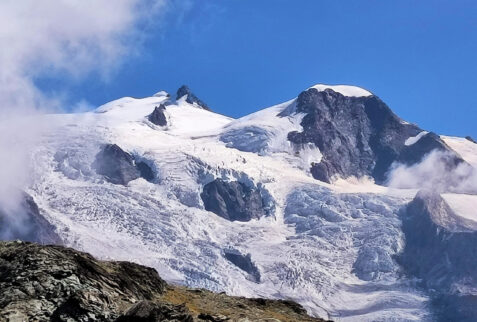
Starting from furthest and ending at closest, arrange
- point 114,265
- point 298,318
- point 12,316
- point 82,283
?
point 298,318 → point 114,265 → point 82,283 → point 12,316

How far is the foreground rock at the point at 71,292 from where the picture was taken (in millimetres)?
43750

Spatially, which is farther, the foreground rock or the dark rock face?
the dark rock face

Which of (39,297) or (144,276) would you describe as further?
(144,276)

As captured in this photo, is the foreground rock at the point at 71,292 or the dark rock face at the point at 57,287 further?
the dark rock face at the point at 57,287

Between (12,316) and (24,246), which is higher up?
(24,246)

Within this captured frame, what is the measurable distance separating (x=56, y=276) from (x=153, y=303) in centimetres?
483

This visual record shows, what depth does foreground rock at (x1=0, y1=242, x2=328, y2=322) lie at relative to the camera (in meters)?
43.8

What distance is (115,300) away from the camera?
46188 mm

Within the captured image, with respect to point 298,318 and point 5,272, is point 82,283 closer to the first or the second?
point 5,272

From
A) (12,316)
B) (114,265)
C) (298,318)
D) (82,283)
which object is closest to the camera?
(12,316)

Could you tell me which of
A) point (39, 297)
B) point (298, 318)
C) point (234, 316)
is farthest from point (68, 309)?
point (298, 318)

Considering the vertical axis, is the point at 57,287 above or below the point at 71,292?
above

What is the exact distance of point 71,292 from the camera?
45.0m

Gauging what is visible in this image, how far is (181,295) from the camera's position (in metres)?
54.4
